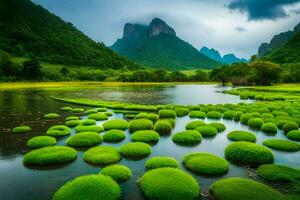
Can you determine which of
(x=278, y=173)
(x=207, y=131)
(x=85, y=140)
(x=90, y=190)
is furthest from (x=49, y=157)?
(x=207, y=131)

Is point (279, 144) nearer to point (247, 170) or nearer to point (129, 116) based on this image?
point (247, 170)

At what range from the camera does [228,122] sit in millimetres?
35344

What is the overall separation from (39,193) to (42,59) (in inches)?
7827

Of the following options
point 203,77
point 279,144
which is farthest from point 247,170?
point 203,77

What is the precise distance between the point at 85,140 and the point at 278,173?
1544 cm

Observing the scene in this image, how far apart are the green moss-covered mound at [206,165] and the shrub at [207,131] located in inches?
342

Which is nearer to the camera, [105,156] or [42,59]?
[105,156]

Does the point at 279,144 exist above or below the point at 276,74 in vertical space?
below

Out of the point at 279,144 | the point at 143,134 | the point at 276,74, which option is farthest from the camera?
the point at 276,74

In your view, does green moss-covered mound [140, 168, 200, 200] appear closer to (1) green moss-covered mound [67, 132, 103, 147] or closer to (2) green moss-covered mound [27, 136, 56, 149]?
(1) green moss-covered mound [67, 132, 103, 147]

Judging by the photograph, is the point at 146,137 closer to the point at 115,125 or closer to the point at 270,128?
the point at 115,125

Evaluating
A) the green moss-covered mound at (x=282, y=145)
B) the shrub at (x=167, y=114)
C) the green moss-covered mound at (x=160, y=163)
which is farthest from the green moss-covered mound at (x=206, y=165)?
the shrub at (x=167, y=114)

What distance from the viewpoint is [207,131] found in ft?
90.2

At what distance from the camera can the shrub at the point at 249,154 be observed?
19.0 metres
